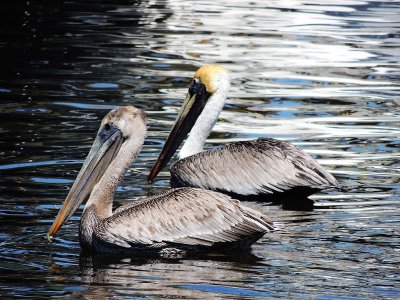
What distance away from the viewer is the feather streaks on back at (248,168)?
8.94m

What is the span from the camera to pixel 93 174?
771 centimetres

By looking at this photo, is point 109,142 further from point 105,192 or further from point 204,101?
point 204,101

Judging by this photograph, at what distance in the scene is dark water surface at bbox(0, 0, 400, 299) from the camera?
21.9 ft

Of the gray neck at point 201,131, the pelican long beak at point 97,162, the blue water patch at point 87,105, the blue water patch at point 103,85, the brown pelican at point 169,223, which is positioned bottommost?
the blue water patch at point 103,85

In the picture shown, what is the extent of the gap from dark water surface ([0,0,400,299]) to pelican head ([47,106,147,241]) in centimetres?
35

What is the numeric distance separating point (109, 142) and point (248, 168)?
5.87ft

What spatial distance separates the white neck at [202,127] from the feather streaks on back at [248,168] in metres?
0.63

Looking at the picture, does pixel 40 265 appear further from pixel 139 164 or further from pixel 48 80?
pixel 48 80

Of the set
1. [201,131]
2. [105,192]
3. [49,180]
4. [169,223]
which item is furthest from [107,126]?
[201,131]

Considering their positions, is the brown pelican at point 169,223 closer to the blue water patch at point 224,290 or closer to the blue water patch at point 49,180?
the blue water patch at point 224,290

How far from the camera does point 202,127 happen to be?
33.1ft

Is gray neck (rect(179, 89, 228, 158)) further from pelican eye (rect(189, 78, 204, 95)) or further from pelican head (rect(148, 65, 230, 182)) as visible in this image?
pelican eye (rect(189, 78, 204, 95))

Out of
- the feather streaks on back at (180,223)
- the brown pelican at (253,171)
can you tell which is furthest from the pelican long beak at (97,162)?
the brown pelican at (253,171)

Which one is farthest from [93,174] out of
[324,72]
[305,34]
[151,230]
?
[305,34]
